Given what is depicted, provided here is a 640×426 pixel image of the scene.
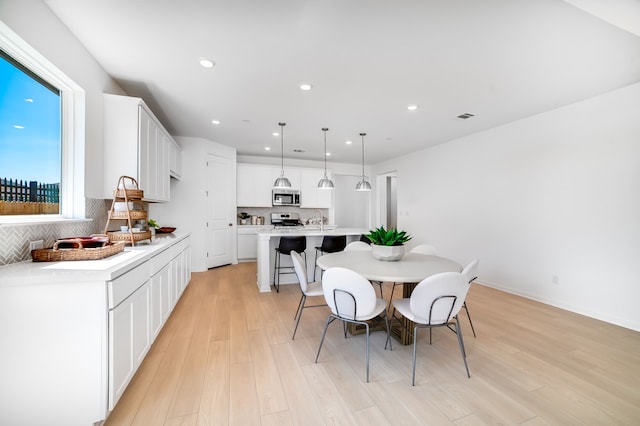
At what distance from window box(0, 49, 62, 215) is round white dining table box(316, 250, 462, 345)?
2.19 metres

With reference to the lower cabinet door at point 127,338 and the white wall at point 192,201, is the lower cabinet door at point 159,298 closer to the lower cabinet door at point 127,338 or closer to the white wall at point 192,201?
the lower cabinet door at point 127,338

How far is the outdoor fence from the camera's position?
5.35 ft

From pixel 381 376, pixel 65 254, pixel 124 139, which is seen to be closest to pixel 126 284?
pixel 65 254

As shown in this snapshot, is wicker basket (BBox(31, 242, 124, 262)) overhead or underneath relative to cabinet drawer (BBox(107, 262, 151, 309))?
overhead

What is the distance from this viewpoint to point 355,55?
2312 mm

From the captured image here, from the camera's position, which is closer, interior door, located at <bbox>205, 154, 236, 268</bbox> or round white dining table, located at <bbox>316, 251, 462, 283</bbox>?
round white dining table, located at <bbox>316, 251, 462, 283</bbox>

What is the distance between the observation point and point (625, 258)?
2.89m

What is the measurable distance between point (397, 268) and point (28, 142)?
2.91 m

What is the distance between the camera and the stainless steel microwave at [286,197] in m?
6.48

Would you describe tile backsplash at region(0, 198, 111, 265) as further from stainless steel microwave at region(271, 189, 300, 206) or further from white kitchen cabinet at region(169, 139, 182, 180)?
stainless steel microwave at region(271, 189, 300, 206)

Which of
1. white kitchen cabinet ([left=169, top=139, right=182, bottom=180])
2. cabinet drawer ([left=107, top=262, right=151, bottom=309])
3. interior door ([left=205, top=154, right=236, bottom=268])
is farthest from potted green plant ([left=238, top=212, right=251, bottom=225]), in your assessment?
cabinet drawer ([left=107, top=262, right=151, bottom=309])

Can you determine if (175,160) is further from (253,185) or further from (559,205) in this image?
(559,205)

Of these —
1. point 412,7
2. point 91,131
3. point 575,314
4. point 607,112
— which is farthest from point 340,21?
point 575,314

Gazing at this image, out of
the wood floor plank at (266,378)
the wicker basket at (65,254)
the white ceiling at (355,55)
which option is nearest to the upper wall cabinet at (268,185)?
the white ceiling at (355,55)
